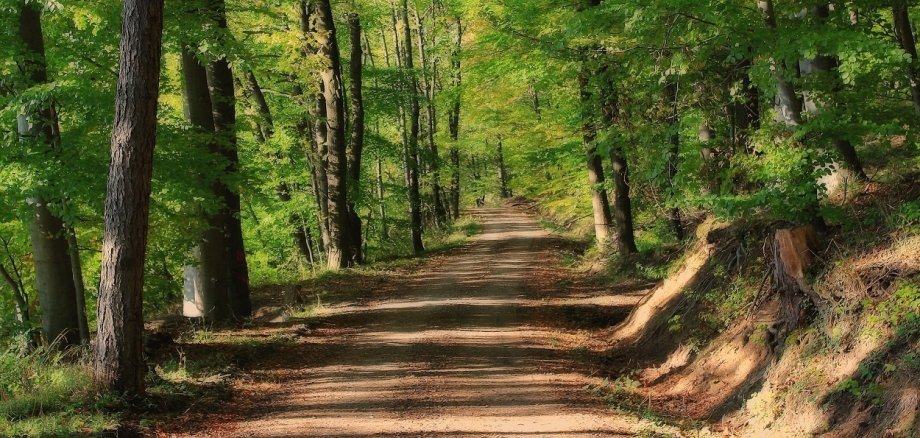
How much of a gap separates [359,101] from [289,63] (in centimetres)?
723

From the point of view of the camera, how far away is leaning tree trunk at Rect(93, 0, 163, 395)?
8.18 meters

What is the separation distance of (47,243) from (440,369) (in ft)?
19.0

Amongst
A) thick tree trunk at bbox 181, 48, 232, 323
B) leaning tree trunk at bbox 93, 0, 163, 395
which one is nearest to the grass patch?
leaning tree trunk at bbox 93, 0, 163, 395

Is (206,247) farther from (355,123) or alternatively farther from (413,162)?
(413,162)

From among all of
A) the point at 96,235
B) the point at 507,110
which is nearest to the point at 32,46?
the point at 96,235

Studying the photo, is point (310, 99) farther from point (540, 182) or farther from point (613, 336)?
point (613, 336)

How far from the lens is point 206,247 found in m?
13.5

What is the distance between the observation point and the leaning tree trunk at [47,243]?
1040 cm

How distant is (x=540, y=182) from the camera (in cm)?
2844

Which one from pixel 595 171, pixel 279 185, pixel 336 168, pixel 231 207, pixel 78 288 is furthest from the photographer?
pixel 279 185

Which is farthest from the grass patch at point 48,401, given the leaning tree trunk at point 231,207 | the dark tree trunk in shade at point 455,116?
the dark tree trunk in shade at point 455,116

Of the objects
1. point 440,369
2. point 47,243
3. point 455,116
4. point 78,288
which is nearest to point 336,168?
point 78,288

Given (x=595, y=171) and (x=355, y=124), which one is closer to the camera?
(x=595, y=171)

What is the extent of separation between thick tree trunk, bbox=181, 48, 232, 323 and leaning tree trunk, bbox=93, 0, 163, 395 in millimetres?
4319
